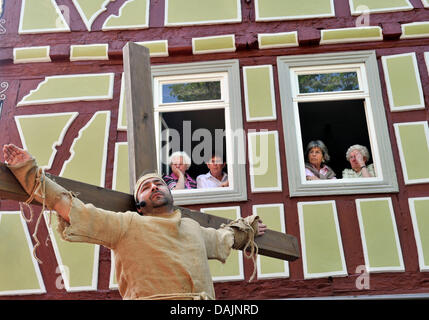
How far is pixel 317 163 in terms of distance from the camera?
7.43 metres

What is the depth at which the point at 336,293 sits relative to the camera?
659 cm

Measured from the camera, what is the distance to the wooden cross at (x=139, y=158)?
14.1 feet

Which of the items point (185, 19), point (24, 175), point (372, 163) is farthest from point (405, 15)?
point (24, 175)

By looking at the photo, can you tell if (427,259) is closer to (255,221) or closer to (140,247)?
(255,221)

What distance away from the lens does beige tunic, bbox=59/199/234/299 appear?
12.7 ft

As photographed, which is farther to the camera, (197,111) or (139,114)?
(197,111)

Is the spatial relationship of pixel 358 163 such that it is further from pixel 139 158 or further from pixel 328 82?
pixel 139 158

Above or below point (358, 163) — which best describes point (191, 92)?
above

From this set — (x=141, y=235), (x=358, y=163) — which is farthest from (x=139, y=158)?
(x=358, y=163)

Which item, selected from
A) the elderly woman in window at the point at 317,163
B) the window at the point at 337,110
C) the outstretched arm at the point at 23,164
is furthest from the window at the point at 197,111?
the outstretched arm at the point at 23,164

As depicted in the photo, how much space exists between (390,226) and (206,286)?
11.0 ft

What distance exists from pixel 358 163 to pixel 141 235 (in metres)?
3.97

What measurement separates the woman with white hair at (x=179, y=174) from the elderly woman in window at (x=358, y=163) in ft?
5.58

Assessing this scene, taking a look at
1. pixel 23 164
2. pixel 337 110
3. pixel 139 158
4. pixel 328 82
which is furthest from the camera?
pixel 337 110
